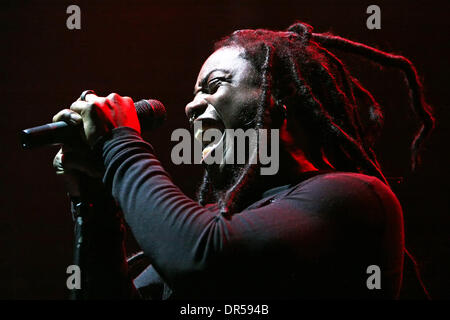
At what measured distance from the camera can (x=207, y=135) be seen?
1196mm

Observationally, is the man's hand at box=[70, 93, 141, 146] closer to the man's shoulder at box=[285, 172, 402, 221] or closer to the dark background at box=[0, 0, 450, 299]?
the man's shoulder at box=[285, 172, 402, 221]

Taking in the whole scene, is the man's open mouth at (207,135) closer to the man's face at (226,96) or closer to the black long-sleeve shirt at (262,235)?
the man's face at (226,96)

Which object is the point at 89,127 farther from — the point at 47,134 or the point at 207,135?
the point at 207,135

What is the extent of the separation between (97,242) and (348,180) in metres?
0.66

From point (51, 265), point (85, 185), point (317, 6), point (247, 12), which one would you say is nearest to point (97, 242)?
point (85, 185)

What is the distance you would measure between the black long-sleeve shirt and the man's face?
0.26 meters

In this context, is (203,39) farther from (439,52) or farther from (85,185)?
(85,185)

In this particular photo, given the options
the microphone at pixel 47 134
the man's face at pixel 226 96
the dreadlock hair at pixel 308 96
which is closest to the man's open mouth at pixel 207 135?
the man's face at pixel 226 96

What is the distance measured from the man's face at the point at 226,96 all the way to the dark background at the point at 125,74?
39.6 inches

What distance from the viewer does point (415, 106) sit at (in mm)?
1494

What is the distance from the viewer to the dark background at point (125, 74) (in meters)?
2.08

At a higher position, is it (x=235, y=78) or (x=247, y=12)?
(x=247, y=12)

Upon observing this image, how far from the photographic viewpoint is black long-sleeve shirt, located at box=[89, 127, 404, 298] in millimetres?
840

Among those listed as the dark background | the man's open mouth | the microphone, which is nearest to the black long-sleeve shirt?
the microphone
